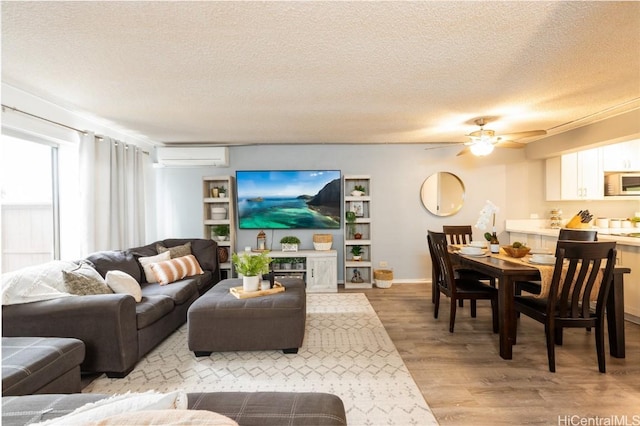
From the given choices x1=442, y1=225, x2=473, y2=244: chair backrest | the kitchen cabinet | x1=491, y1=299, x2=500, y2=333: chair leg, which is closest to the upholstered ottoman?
x1=491, y1=299, x2=500, y2=333: chair leg

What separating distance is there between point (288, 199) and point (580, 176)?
172 inches

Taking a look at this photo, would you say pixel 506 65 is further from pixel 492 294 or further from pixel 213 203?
pixel 213 203

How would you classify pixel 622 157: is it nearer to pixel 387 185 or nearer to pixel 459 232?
pixel 459 232

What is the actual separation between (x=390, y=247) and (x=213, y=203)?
9.77 ft

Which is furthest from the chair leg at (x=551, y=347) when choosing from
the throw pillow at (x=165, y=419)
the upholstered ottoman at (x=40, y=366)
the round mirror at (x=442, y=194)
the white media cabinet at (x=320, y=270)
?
the upholstered ottoman at (x=40, y=366)

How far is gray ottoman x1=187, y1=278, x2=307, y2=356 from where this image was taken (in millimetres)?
2738

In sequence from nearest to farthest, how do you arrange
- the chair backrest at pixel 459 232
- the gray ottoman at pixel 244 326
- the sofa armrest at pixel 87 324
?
the sofa armrest at pixel 87 324 → the gray ottoman at pixel 244 326 → the chair backrest at pixel 459 232

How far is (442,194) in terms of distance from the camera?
210 inches

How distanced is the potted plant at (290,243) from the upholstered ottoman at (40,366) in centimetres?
315

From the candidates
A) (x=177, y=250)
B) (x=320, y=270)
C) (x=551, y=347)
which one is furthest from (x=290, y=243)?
(x=551, y=347)

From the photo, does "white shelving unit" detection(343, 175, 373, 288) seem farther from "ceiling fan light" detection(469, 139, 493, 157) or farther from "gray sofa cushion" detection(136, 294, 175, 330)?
"gray sofa cushion" detection(136, 294, 175, 330)

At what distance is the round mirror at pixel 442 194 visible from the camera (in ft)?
17.4

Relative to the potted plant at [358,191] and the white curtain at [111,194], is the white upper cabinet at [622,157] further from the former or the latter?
the white curtain at [111,194]

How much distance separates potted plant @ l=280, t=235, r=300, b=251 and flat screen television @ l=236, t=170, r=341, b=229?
196 millimetres
